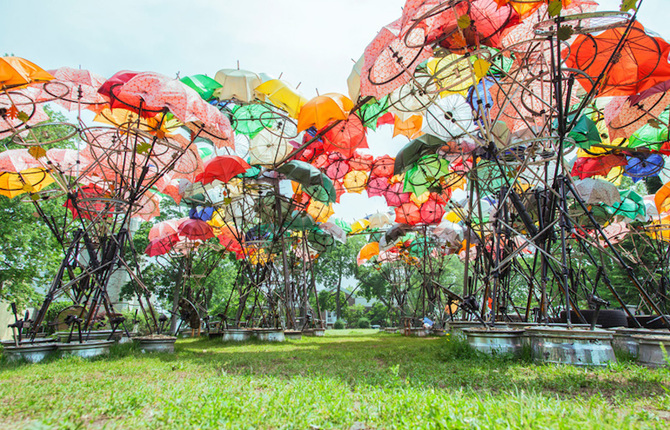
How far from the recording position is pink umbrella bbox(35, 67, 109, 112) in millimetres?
6027

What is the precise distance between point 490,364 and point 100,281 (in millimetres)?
5840

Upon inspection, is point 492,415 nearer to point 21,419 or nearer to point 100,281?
point 21,419

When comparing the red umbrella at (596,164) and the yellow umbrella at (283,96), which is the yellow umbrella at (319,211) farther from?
the red umbrella at (596,164)

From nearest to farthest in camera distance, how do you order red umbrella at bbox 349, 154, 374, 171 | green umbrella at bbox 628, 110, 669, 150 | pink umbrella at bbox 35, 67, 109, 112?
pink umbrella at bbox 35, 67, 109, 112, green umbrella at bbox 628, 110, 669, 150, red umbrella at bbox 349, 154, 374, 171

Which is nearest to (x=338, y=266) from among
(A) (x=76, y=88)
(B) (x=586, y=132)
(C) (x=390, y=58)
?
(B) (x=586, y=132)

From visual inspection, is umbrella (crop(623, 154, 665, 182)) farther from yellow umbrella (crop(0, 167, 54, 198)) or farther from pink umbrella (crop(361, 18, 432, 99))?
yellow umbrella (crop(0, 167, 54, 198))

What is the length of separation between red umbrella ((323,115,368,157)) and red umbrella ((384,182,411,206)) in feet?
13.1

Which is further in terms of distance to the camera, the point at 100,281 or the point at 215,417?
the point at 100,281

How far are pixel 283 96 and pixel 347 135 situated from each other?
85.5 inches

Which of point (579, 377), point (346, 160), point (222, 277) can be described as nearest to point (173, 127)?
point (346, 160)

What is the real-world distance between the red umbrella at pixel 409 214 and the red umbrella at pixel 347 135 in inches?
179

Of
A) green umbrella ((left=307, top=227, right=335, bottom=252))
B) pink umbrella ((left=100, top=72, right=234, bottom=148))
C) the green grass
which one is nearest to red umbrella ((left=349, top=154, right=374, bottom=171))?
green umbrella ((left=307, top=227, right=335, bottom=252))

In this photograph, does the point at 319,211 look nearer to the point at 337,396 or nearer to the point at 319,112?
the point at 319,112

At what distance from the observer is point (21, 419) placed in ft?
7.52
